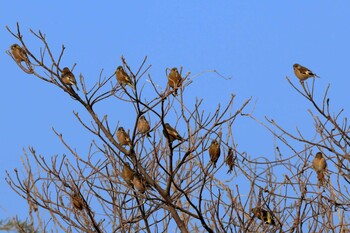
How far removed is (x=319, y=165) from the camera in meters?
7.48

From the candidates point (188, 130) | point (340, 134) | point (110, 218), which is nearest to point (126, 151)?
point (188, 130)

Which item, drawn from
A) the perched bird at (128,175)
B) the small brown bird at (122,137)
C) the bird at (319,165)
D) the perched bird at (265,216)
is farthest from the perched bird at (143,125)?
the bird at (319,165)

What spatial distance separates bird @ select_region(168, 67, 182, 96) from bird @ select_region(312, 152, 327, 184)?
137 centimetres

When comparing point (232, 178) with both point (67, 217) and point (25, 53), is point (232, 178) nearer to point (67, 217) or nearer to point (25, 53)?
point (67, 217)

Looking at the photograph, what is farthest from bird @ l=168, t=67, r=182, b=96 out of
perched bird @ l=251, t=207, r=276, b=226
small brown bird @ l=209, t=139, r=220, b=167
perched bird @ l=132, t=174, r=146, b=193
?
perched bird @ l=251, t=207, r=276, b=226

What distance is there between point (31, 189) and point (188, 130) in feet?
5.90

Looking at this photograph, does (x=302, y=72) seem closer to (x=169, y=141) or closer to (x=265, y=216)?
(x=265, y=216)

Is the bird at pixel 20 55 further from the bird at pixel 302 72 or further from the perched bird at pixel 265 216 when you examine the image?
the bird at pixel 302 72

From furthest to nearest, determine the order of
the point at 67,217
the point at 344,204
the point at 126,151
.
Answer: the point at 67,217 → the point at 126,151 → the point at 344,204

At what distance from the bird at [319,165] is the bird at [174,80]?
54.1 inches

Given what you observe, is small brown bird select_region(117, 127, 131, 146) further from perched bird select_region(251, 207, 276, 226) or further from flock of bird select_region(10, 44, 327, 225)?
perched bird select_region(251, 207, 276, 226)

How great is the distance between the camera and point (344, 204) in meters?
6.43

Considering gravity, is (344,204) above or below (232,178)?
below

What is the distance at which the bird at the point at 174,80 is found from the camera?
22.7 ft
